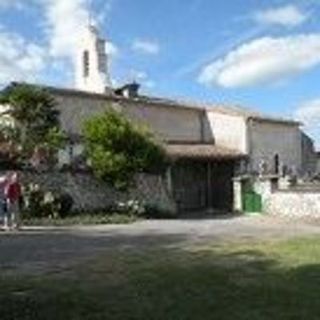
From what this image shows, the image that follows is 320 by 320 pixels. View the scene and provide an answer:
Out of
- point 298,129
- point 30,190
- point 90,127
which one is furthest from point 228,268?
point 298,129

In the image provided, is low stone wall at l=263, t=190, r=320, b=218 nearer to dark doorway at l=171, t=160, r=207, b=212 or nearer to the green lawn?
dark doorway at l=171, t=160, r=207, b=212

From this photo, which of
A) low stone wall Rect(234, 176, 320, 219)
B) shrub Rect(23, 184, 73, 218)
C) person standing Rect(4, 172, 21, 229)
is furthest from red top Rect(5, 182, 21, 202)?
low stone wall Rect(234, 176, 320, 219)

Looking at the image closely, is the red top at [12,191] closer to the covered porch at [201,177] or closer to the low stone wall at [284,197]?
the covered porch at [201,177]

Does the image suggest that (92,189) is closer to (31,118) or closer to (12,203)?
(31,118)

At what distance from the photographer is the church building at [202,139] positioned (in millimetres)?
39781

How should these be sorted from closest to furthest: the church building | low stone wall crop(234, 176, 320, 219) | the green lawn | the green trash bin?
the green lawn
low stone wall crop(234, 176, 320, 219)
the green trash bin
the church building

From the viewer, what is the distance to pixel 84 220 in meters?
29.6

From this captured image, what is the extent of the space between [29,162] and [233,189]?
1210 cm

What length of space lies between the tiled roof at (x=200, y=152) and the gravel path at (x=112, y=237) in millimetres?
7676

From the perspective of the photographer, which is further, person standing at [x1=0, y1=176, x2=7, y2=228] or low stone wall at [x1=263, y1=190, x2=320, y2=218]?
low stone wall at [x1=263, y1=190, x2=320, y2=218]

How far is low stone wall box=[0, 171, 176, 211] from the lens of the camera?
32.0 metres

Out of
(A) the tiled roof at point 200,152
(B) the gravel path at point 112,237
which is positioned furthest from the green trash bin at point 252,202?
(B) the gravel path at point 112,237

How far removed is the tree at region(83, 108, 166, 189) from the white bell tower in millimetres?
20035

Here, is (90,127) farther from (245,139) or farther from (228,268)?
(228,268)
